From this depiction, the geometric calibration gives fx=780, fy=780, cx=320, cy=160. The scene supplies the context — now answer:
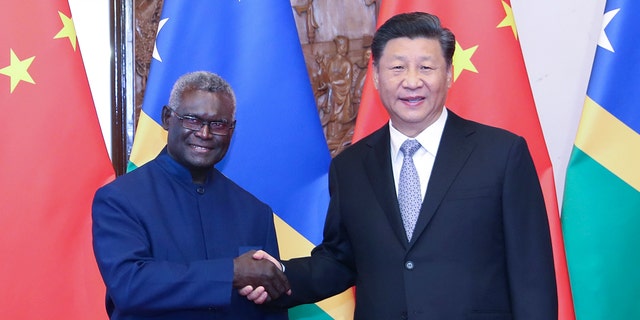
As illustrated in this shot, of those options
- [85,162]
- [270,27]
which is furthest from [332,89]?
[85,162]

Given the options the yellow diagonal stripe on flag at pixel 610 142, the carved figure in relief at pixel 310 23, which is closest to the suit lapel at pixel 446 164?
the yellow diagonal stripe on flag at pixel 610 142

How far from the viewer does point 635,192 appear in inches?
90.7

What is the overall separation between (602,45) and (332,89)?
933 millimetres

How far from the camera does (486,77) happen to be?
7.87ft

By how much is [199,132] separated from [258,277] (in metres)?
0.38

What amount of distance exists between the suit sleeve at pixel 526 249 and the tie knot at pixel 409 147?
23 centimetres

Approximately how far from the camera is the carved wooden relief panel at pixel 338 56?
9.21ft

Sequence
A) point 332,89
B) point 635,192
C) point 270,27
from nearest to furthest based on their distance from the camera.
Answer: point 635,192 → point 270,27 → point 332,89

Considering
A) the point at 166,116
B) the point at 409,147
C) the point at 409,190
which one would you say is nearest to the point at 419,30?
the point at 409,147

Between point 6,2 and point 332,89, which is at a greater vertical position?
point 6,2

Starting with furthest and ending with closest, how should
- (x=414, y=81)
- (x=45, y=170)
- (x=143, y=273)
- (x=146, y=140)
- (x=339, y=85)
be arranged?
(x=339, y=85) < (x=146, y=140) < (x=45, y=170) < (x=414, y=81) < (x=143, y=273)

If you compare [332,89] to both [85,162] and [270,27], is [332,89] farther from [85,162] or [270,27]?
[85,162]

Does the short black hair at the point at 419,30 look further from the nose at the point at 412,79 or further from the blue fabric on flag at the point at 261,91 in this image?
the blue fabric on flag at the point at 261,91

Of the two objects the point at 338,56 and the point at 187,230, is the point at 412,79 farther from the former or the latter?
the point at 338,56
